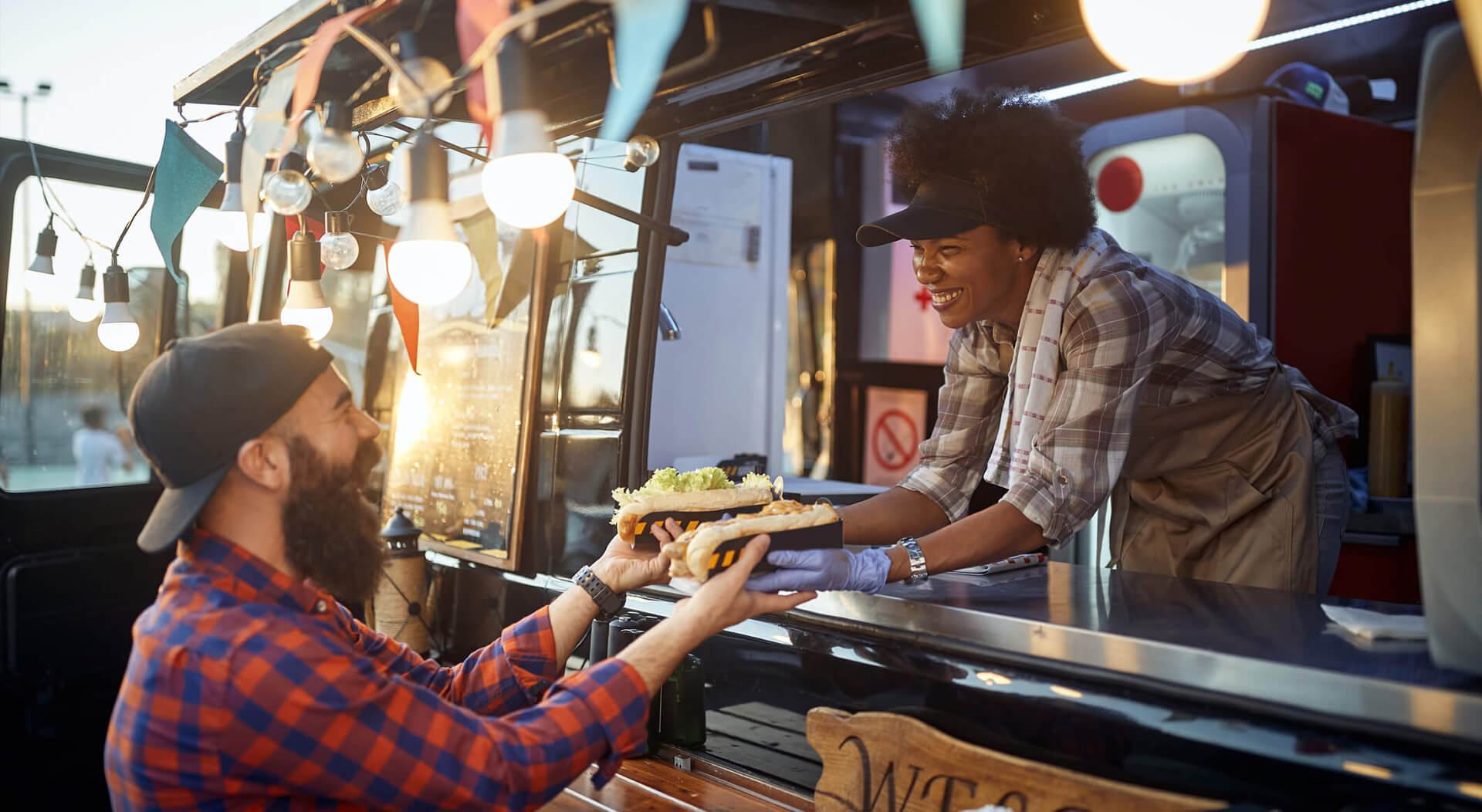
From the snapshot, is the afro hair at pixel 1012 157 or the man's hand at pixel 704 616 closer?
the man's hand at pixel 704 616

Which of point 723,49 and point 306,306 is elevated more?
point 723,49

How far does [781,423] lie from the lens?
14.8 ft

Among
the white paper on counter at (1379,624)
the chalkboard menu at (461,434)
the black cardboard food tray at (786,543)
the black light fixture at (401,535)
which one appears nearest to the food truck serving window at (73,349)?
the chalkboard menu at (461,434)

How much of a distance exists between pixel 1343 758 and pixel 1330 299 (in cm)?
326

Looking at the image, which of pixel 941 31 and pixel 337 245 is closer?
pixel 941 31

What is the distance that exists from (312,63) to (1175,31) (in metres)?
1.57

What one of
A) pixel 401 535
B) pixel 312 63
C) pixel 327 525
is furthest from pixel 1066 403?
pixel 401 535

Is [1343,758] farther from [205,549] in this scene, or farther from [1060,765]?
[205,549]

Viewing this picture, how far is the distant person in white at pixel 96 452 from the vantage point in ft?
16.1

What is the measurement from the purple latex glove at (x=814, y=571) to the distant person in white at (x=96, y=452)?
4303 millimetres

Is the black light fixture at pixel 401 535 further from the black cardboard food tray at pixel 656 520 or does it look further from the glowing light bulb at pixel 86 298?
the black cardboard food tray at pixel 656 520

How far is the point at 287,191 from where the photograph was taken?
2.41m

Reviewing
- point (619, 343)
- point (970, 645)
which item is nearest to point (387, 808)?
point (970, 645)

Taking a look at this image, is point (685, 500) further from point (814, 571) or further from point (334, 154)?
point (334, 154)
